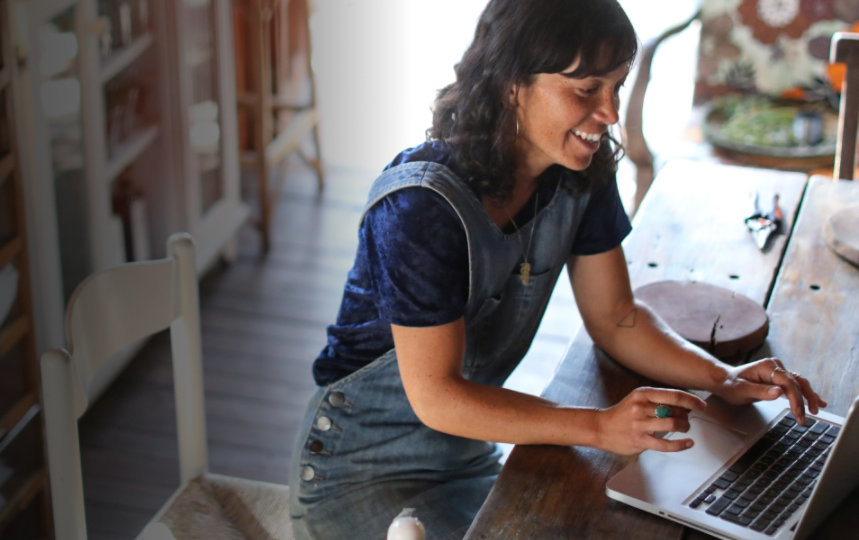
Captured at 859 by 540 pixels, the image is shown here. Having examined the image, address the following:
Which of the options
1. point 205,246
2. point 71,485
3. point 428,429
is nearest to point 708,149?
point 205,246

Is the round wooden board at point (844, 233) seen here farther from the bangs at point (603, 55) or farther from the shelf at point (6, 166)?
the shelf at point (6, 166)

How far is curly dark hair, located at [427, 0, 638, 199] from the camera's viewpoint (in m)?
1.23

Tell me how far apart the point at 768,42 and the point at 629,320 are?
2239mm

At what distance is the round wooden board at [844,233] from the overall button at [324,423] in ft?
3.14

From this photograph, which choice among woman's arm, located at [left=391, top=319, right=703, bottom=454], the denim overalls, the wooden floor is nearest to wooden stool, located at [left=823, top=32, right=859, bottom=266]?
the wooden floor

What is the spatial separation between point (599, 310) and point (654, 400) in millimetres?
329

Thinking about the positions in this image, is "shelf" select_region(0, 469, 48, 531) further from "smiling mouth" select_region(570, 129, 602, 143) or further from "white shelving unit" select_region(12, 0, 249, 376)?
"smiling mouth" select_region(570, 129, 602, 143)

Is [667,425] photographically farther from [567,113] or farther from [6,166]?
[6,166]

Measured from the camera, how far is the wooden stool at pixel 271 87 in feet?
11.2

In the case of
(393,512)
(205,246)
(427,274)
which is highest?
(427,274)

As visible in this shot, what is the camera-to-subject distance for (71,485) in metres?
1.21

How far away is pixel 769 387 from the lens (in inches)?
50.3

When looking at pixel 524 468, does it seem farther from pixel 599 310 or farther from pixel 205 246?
pixel 205 246

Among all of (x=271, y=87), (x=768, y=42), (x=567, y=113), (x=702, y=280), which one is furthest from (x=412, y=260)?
(x=271, y=87)
